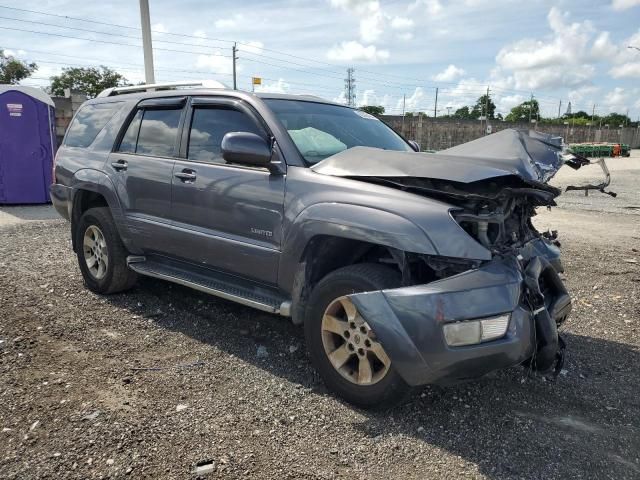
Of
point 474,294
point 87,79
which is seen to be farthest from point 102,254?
point 87,79

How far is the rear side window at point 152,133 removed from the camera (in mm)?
4586

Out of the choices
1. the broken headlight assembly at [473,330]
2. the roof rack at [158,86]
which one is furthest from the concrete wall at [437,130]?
the broken headlight assembly at [473,330]

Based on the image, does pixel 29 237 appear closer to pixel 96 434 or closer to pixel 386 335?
pixel 96 434

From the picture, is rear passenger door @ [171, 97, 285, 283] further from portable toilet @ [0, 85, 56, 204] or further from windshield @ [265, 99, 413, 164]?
portable toilet @ [0, 85, 56, 204]

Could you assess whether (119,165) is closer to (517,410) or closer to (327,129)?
(327,129)

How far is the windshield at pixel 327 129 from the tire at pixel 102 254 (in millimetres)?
2117

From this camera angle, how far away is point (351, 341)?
3217 mm

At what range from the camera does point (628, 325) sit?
484 centimetres

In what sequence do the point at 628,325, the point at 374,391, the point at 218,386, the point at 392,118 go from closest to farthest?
the point at 374,391 → the point at 218,386 → the point at 628,325 → the point at 392,118

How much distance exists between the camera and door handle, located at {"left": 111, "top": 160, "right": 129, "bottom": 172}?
4.86m

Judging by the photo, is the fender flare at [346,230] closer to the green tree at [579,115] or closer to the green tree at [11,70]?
the green tree at [11,70]

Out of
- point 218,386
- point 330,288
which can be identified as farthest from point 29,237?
point 330,288

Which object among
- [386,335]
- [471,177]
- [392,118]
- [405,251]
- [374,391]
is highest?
[392,118]

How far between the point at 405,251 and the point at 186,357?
1898 millimetres
